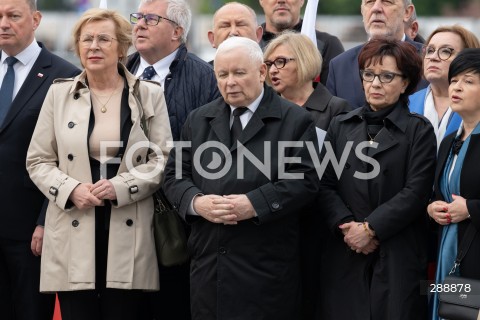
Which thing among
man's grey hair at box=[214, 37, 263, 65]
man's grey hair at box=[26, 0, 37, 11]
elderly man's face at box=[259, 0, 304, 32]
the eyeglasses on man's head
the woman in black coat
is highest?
elderly man's face at box=[259, 0, 304, 32]

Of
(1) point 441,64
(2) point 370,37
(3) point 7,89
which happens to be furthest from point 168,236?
(2) point 370,37

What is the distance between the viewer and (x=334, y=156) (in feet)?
22.2

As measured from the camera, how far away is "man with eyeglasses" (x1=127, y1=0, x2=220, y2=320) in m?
7.20

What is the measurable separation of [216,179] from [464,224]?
1.55m

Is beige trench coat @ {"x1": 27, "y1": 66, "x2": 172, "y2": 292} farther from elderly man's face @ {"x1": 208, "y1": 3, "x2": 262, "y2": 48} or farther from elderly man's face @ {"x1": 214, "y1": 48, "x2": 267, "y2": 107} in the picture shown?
elderly man's face @ {"x1": 208, "y1": 3, "x2": 262, "y2": 48}

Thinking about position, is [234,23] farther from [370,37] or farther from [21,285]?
[21,285]

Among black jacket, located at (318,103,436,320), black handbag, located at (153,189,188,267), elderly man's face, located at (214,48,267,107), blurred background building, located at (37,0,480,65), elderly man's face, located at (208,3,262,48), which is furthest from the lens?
blurred background building, located at (37,0,480,65)

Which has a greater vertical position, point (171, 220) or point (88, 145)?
point (88, 145)

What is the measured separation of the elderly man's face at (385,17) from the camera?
809 cm

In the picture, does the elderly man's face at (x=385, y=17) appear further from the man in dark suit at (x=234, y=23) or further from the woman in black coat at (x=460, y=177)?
the woman in black coat at (x=460, y=177)

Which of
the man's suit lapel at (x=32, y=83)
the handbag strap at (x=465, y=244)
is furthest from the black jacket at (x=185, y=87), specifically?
the handbag strap at (x=465, y=244)

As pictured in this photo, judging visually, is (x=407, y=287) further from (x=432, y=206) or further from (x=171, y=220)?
(x=171, y=220)

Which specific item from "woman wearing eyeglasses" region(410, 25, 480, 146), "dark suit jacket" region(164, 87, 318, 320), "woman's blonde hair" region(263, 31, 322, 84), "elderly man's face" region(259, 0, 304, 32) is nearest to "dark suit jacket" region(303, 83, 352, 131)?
"woman's blonde hair" region(263, 31, 322, 84)

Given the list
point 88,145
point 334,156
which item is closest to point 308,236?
point 334,156
